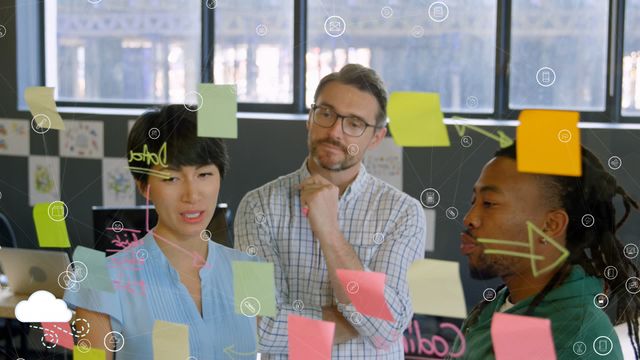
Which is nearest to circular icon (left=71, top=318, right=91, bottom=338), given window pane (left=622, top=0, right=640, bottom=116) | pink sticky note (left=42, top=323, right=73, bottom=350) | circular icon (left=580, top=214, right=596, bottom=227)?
pink sticky note (left=42, top=323, right=73, bottom=350)

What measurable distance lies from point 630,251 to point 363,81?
526 millimetres

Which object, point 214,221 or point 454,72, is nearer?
point 454,72

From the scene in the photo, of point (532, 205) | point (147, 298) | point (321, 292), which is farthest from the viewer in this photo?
point (147, 298)

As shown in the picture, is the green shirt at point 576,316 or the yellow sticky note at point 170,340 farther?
the yellow sticky note at point 170,340

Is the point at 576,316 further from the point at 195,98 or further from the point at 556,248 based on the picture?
the point at 195,98

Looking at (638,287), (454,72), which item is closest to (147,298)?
(454,72)

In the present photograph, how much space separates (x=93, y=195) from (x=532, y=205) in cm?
81

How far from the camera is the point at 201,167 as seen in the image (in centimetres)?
164

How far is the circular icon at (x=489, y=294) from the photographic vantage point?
4.96ft

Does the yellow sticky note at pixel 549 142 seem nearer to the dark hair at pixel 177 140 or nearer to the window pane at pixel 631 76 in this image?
the window pane at pixel 631 76

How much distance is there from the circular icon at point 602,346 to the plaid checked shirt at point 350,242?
1.02ft

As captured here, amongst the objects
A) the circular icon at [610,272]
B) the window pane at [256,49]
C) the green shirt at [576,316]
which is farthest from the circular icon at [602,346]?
the window pane at [256,49]

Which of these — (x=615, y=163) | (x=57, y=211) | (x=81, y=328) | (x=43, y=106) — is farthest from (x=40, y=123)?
(x=615, y=163)

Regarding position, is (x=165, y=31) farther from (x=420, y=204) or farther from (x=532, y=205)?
(x=532, y=205)
